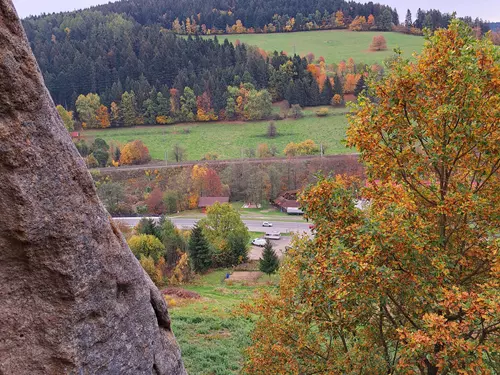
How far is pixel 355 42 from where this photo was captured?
165 m

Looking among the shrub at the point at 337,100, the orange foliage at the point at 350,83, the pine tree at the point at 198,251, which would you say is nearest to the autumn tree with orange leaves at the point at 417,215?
the pine tree at the point at 198,251

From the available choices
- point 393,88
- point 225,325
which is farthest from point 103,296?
point 225,325

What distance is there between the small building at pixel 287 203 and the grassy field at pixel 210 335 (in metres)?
37.3

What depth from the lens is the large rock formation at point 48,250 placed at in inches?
233

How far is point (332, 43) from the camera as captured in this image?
167875 mm

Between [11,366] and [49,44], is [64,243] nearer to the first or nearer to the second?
[11,366]

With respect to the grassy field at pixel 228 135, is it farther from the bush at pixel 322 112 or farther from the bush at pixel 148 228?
the bush at pixel 148 228

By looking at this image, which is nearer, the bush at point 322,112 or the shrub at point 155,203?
the shrub at point 155,203

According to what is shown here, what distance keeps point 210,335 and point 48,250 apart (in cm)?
1738

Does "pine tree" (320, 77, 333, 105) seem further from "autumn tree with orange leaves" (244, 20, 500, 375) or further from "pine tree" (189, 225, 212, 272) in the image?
"autumn tree with orange leaves" (244, 20, 500, 375)

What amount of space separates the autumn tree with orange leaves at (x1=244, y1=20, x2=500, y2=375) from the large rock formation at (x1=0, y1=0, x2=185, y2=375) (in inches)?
174

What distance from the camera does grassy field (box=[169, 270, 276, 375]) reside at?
18.4m

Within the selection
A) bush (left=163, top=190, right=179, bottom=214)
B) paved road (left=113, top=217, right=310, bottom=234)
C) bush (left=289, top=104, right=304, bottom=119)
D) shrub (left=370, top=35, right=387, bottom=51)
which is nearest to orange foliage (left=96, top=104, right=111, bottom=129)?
bush (left=289, top=104, right=304, bottom=119)

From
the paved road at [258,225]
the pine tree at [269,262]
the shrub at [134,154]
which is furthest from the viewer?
the shrub at [134,154]
